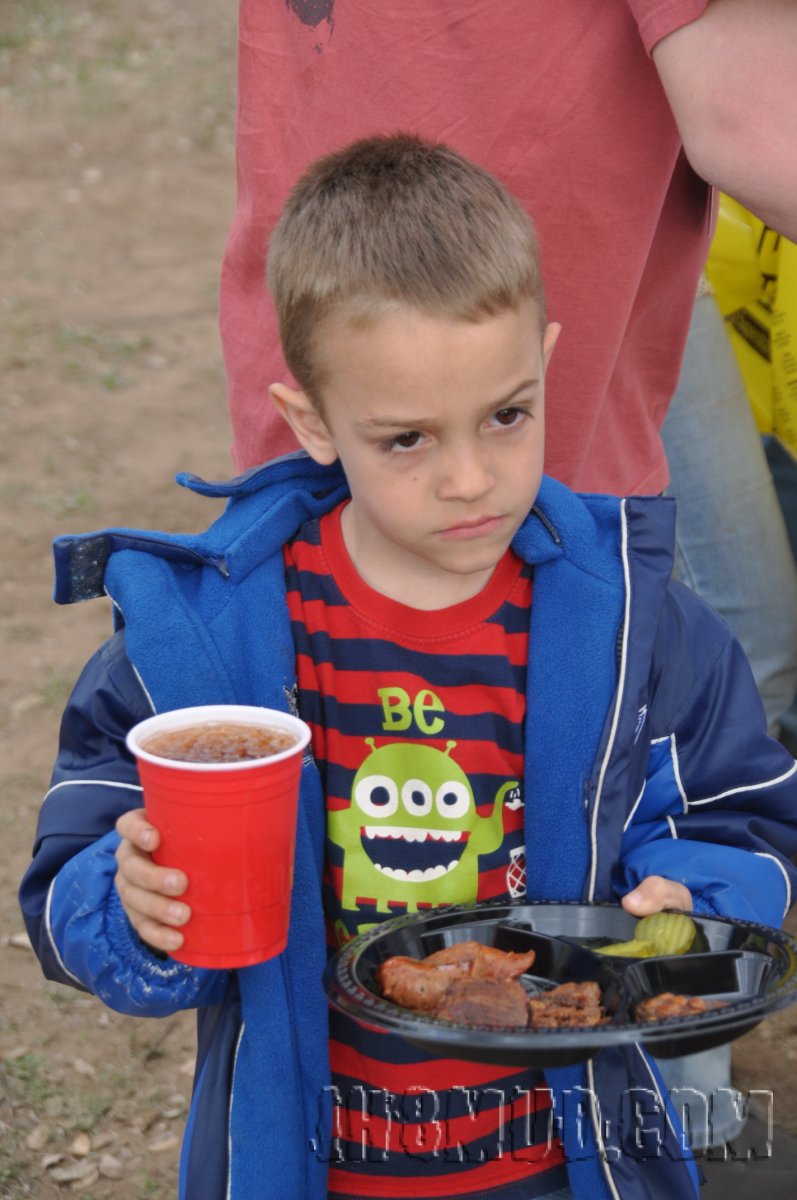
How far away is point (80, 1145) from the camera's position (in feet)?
11.8

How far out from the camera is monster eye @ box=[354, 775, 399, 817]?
2.40 m

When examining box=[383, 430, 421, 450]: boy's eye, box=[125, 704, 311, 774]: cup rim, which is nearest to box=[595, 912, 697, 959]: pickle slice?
box=[125, 704, 311, 774]: cup rim

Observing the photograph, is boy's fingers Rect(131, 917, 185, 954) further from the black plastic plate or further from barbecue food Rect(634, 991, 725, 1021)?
barbecue food Rect(634, 991, 725, 1021)

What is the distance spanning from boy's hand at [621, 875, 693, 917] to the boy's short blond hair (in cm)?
82

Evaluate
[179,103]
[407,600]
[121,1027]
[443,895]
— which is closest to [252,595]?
[407,600]

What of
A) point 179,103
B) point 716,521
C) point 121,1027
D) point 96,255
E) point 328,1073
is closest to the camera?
point 328,1073

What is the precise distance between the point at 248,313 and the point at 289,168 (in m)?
0.27

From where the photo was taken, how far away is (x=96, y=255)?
31.6 ft

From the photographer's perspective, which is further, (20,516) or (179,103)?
(179,103)

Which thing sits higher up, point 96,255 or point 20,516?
point 96,255

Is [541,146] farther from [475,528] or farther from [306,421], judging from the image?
[475,528]

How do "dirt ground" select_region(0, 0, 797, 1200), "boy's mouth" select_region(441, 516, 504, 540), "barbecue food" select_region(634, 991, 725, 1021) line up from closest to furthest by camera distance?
"barbecue food" select_region(634, 991, 725, 1021) → "boy's mouth" select_region(441, 516, 504, 540) → "dirt ground" select_region(0, 0, 797, 1200)

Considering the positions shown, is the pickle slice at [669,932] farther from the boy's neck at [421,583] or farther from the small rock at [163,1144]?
the small rock at [163,1144]

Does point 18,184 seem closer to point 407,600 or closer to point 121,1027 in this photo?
point 121,1027
